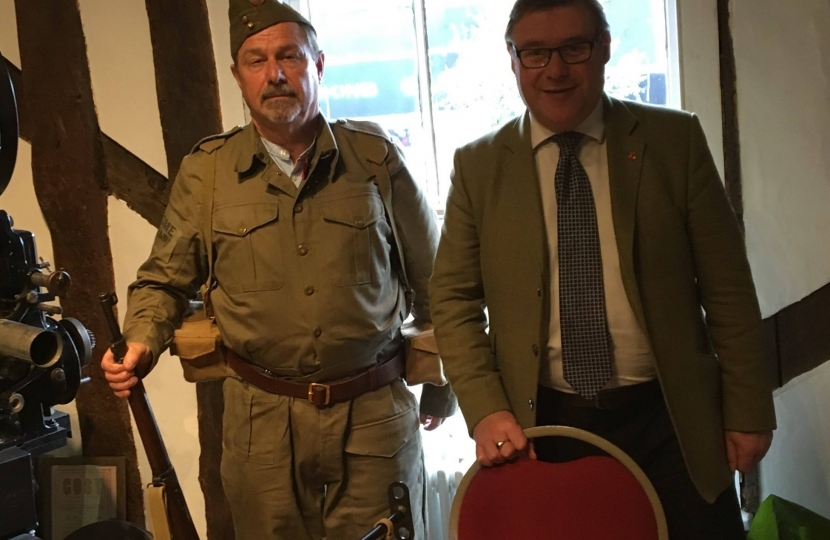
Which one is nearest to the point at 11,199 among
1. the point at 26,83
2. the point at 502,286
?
the point at 26,83

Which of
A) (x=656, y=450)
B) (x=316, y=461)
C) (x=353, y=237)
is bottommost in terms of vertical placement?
(x=316, y=461)

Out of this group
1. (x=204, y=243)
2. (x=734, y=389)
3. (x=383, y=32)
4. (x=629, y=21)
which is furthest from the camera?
(x=383, y=32)

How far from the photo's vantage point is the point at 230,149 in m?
1.68

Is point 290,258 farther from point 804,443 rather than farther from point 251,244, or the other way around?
point 804,443

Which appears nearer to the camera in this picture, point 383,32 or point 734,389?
point 734,389

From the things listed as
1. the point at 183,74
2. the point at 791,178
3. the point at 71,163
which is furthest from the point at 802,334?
the point at 71,163

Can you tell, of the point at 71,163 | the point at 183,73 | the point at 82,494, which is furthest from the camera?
the point at 82,494

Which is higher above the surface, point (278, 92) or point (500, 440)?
point (278, 92)

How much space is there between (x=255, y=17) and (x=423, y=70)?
711mm

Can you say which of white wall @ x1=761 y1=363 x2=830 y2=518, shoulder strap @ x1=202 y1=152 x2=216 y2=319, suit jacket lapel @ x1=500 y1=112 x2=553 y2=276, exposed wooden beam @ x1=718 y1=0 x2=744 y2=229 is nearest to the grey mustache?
shoulder strap @ x1=202 y1=152 x2=216 y2=319

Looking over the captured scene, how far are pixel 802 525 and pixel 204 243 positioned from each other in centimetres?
147

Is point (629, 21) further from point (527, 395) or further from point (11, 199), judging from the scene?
point (11, 199)

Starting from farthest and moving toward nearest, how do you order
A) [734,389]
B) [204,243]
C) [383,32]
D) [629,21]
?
[383,32]
[629,21]
[204,243]
[734,389]

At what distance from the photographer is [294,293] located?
1582 millimetres
